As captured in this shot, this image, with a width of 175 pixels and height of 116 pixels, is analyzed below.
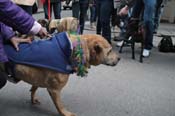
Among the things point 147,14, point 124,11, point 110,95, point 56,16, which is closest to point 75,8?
point 56,16

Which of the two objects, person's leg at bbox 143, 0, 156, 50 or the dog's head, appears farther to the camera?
person's leg at bbox 143, 0, 156, 50

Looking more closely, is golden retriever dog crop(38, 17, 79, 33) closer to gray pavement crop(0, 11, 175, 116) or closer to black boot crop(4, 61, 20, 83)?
gray pavement crop(0, 11, 175, 116)

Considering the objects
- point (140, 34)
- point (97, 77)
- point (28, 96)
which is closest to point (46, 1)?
point (140, 34)

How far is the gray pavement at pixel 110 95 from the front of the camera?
418 centimetres

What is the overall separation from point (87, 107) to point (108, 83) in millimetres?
1086

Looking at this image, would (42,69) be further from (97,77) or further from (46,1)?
(46,1)

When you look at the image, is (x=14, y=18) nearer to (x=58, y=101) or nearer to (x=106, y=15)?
(x=58, y=101)

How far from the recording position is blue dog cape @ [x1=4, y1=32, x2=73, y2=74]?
138 inches

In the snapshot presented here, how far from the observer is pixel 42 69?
3.56 meters

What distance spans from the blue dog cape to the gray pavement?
76 cm

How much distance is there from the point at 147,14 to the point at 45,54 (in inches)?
149

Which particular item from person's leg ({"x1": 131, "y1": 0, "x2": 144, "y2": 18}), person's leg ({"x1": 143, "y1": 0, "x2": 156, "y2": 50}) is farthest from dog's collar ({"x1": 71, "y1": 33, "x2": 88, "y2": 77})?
person's leg ({"x1": 131, "y1": 0, "x2": 144, "y2": 18})

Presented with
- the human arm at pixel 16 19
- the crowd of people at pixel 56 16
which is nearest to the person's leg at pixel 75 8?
the crowd of people at pixel 56 16

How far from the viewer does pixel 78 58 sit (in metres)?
3.49
